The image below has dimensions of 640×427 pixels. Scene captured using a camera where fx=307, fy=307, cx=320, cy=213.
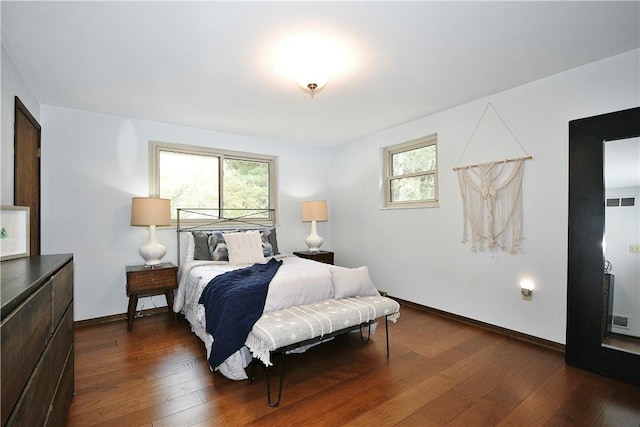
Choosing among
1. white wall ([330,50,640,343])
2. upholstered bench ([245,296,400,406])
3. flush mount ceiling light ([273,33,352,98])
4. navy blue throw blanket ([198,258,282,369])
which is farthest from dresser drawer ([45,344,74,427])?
white wall ([330,50,640,343])

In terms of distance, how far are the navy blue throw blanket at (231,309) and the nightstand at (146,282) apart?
0.97 meters

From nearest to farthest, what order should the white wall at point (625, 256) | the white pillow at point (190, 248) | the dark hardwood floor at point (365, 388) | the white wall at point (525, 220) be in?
the dark hardwood floor at point (365, 388)
the white wall at point (625, 256)
the white wall at point (525, 220)
the white pillow at point (190, 248)

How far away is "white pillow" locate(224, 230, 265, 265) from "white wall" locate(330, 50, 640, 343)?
174cm

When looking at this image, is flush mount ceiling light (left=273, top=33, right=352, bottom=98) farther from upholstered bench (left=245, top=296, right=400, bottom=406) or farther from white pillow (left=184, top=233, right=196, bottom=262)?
white pillow (left=184, top=233, right=196, bottom=262)

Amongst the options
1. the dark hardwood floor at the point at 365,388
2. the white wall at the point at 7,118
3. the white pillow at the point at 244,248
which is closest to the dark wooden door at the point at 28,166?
the white wall at the point at 7,118

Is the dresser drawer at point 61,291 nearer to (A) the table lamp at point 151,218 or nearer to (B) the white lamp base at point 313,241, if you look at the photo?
(A) the table lamp at point 151,218

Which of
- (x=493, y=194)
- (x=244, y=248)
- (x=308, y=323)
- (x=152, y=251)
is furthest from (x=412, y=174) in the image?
(x=152, y=251)

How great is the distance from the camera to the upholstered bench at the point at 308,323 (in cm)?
196

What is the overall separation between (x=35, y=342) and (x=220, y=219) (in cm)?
333

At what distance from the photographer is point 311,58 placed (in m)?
2.31

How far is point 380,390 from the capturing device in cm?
208

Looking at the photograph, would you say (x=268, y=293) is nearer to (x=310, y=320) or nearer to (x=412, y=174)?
(x=310, y=320)

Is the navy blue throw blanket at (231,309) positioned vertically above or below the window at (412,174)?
below

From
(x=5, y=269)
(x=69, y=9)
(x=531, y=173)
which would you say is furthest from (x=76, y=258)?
(x=531, y=173)
